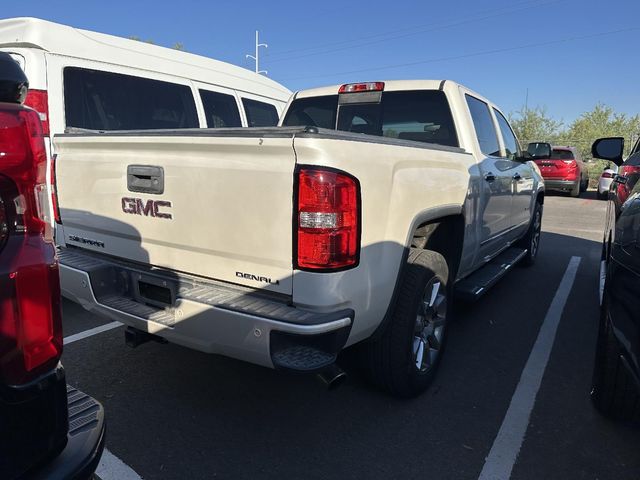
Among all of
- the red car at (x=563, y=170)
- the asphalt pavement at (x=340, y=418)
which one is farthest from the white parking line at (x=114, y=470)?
the red car at (x=563, y=170)

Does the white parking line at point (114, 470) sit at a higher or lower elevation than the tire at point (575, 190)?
lower

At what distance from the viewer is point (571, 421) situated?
9.35ft

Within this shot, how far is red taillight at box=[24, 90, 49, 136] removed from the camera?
163 inches

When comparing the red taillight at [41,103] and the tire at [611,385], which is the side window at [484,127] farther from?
the red taillight at [41,103]

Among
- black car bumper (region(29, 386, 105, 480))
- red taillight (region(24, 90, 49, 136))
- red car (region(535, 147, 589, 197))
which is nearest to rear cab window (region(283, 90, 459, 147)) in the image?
red taillight (region(24, 90, 49, 136))

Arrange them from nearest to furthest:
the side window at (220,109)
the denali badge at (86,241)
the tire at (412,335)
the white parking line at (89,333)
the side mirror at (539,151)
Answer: the tire at (412,335) → the denali badge at (86,241) → the white parking line at (89,333) → the side mirror at (539,151) → the side window at (220,109)

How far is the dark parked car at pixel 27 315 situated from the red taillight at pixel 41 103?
3.42 metres

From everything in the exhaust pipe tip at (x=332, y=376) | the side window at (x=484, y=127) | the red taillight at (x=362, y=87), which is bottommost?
the exhaust pipe tip at (x=332, y=376)

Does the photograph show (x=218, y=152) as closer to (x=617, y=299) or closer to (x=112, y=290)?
(x=112, y=290)

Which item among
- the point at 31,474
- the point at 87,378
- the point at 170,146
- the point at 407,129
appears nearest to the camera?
the point at 31,474

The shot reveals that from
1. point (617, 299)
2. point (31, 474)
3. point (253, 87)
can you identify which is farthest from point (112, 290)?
point (253, 87)

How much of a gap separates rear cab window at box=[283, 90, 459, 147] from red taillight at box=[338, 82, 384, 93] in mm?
48

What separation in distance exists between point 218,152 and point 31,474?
1.52 meters

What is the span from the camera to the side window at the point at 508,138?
198 inches
